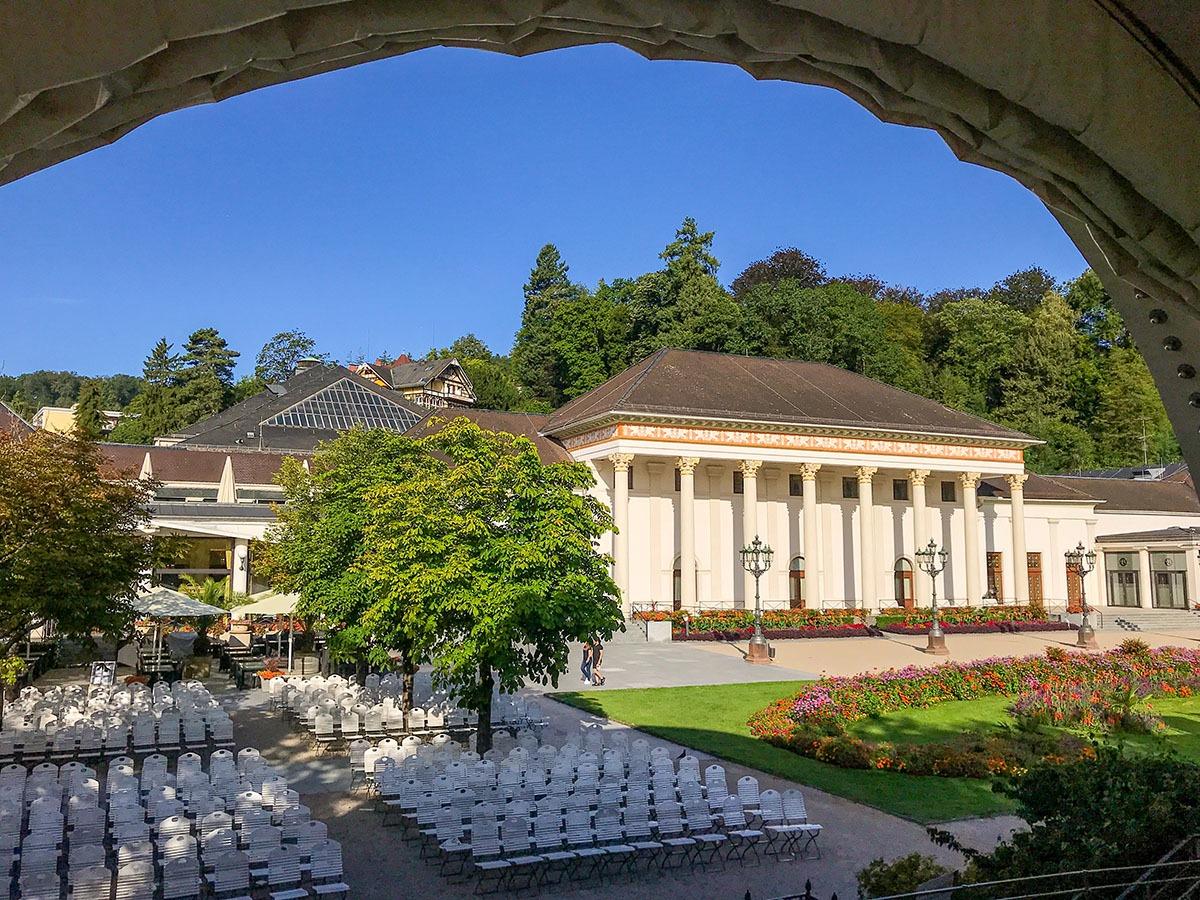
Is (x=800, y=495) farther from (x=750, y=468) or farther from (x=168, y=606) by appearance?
(x=168, y=606)

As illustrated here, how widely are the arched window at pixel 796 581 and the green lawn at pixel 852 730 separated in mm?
25251

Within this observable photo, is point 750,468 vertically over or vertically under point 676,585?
over

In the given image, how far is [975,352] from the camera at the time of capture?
87.2 m

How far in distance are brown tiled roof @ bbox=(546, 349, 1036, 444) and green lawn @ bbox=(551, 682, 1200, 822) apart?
21.6 metres

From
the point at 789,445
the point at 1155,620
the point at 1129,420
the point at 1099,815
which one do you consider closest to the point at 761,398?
the point at 789,445

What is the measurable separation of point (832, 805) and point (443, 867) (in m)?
6.72

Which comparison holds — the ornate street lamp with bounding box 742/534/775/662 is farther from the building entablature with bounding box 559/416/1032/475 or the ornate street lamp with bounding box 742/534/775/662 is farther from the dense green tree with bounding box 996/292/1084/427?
the dense green tree with bounding box 996/292/1084/427

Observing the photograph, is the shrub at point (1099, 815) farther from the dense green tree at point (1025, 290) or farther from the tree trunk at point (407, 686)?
the dense green tree at point (1025, 290)

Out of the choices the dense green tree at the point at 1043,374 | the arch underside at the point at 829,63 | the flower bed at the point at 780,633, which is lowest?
the flower bed at the point at 780,633

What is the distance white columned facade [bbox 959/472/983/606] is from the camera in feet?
177

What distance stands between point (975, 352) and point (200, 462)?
6801 cm

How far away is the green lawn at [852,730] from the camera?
15728 mm

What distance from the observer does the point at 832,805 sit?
15.4 meters

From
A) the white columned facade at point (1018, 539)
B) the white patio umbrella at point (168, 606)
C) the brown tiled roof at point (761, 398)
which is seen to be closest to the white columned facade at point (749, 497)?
the brown tiled roof at point (761, 398)
